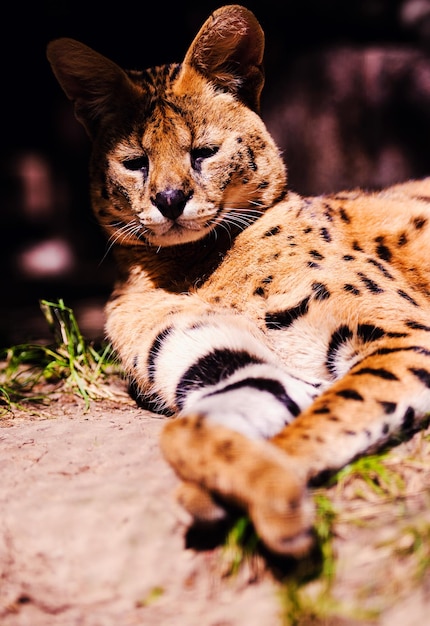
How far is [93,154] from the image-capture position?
112 inches

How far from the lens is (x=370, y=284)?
2.32 metres

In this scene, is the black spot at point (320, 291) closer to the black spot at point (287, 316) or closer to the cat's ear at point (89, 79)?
the black spot at point (287, 316)

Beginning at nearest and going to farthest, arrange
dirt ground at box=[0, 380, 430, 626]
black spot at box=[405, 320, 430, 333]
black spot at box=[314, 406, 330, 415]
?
dirt ground at box=[0, 380, 430, 626] → black spot at box=[314, 406, 330, 415] → black spot at box=[405, 320, 430, 333]

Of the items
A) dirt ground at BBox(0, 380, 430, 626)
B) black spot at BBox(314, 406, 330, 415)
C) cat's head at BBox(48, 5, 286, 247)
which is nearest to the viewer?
dirt ground at BBox(0, 380, 430, 626)

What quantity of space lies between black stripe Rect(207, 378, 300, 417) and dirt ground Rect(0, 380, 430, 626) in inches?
11.5

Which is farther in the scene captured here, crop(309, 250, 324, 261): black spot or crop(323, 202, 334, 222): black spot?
crop(323, 202, 334, 222): black spot

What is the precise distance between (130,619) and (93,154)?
1.85 meters

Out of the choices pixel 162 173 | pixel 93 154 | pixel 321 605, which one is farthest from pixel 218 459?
pixel 93 154

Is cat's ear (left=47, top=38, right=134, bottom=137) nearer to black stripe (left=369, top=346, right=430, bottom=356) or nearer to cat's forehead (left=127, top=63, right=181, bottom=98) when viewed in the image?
cat's forehead (left=127, top=63, right=181, bottom=98)

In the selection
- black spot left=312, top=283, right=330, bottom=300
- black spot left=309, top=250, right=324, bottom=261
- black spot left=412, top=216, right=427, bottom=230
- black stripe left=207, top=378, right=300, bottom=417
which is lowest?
black stripe left=207, top=378, right=300, bottom=417

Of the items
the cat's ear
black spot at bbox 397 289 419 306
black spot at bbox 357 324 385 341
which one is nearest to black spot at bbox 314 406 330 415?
black spot at bbox 357 324 385 341

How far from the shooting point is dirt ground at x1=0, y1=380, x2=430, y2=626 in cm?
143

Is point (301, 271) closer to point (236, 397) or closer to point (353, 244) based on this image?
point (353, 244)

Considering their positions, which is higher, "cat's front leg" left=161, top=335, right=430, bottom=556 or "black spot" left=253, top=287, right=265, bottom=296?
"cat's front leg" left=161, top=335, right=430, bottom=556
